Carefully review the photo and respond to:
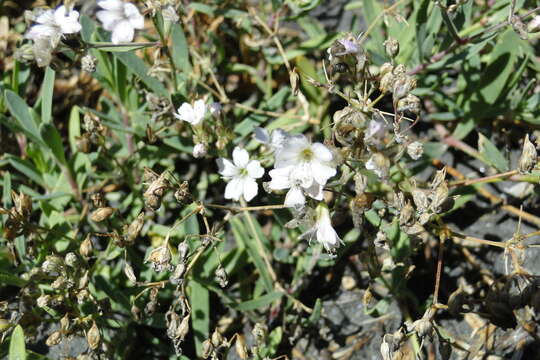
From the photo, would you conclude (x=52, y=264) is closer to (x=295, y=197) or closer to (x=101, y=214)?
Result: (x=101, y=214)

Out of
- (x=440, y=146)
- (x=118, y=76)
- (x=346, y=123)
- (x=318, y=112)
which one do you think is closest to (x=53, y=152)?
(x=118, y=76)

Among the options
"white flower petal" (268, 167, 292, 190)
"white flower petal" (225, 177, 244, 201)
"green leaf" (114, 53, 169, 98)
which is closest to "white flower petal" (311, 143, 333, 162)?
"white flower petal" (268, 167, 292, 190)

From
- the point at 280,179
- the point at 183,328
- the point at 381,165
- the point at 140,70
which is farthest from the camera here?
the point at 140,70

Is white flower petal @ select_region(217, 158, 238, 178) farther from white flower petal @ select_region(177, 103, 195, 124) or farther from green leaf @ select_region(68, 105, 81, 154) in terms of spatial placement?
green leaf @ select_region(68, 105, 81, 154)

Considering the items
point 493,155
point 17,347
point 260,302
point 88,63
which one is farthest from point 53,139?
point 493,155

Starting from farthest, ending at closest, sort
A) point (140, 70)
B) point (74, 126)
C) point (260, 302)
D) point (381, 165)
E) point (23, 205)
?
point (74, 126), point (140, 70), point (260, 302), point (23, 205), point (381, 165)

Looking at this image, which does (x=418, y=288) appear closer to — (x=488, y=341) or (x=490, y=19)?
(x=488, y=341)

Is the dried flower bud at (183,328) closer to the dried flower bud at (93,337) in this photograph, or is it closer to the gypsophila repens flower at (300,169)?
the dried flower bud at (93,337)
